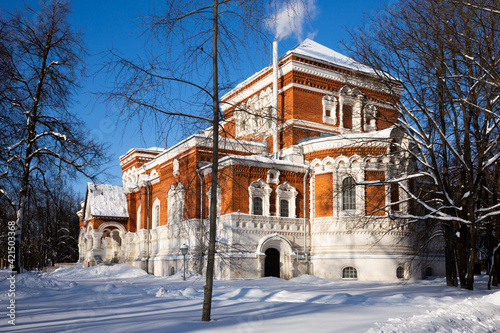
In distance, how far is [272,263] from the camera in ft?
80.4

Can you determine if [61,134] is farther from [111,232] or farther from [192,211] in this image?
[111,232]

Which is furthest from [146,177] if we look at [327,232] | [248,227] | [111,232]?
[327,232]

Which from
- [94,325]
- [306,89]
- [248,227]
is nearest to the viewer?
[94,325]

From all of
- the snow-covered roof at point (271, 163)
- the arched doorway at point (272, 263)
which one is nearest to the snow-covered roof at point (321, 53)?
the snow-covered roof at point (271, 163)

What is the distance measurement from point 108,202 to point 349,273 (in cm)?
2050

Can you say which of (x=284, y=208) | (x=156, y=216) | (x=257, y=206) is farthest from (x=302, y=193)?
(x=156, y=216)

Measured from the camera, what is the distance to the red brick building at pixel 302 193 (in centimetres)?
2348

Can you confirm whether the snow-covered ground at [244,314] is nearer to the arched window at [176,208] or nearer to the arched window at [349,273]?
the arched window at [349,273]

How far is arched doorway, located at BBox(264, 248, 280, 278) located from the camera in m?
24.2

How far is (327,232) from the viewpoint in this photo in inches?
977

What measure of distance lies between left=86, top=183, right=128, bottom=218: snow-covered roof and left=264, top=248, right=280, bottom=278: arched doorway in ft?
51.7

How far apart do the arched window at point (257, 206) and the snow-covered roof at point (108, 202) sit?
598 inches

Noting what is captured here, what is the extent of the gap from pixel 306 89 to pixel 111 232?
18.7 m

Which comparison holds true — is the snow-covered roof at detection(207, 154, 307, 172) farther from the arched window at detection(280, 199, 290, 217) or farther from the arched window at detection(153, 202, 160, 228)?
the arched window at detection(153, 202, 160, 228)
